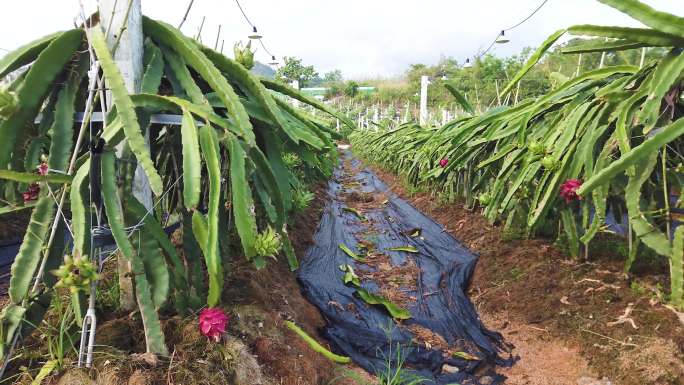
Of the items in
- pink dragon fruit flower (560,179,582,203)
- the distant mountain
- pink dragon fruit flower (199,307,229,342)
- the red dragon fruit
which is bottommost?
pink dragon fruit flower (199,307,229,342)

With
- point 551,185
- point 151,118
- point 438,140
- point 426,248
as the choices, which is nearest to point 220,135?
point 151,118

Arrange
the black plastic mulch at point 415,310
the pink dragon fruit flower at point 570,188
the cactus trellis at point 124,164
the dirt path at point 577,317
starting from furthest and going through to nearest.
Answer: the pink dragon fruit flower at point 570,188
the black plastic mulch at point 415,310
the dirt path at point 577,317
the cactus trellis at point 124,164

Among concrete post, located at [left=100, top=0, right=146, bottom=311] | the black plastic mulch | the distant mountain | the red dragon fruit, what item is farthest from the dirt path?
the red dragon fruit

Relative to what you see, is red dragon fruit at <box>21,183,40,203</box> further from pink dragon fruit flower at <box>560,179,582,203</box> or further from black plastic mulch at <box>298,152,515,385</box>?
pink dragon fruit flower at <box>560,179,582,203</box>

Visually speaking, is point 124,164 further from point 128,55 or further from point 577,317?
point 577,317

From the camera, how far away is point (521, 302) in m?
2.38

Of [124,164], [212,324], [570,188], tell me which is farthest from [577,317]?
[124,164]

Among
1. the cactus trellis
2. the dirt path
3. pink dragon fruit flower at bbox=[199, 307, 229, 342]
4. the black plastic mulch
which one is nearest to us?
the cactus trellis

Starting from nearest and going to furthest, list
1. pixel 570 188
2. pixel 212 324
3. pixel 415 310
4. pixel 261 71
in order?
1. pixel 212 324
2. pixel 570 188
3. pixel 415 310
4. pixel 261 71

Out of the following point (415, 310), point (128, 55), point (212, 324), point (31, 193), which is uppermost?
point (128, 55)

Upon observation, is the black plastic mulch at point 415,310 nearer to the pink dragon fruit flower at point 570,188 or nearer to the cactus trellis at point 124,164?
the pink dragon fruit flower at point 570,188

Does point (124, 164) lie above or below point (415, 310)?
above

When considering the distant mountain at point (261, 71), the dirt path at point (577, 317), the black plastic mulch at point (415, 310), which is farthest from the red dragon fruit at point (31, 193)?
the dirt path at point (577, 317)

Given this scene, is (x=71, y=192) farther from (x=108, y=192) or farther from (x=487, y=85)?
(x=487, y=85)
